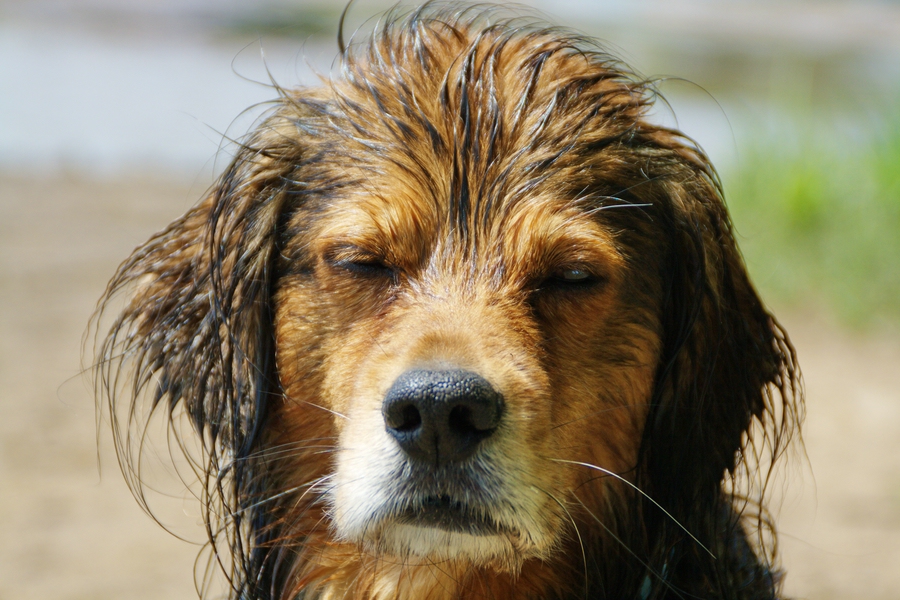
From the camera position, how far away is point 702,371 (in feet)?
9.95

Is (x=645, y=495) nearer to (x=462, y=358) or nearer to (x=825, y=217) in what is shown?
(x=462, y=358)

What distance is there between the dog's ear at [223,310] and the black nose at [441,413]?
0.69 meters

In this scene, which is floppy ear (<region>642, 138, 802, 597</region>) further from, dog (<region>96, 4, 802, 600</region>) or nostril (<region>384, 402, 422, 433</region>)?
nostril (<region>384, 402, 422, 433</region>)

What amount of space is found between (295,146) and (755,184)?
7203 millimetres

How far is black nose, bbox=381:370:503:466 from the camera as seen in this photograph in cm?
242

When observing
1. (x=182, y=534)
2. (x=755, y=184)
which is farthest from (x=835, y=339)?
(x=182, y=534)

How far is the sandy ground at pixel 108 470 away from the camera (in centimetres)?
504

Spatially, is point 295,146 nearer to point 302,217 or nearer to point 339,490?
point 302,217

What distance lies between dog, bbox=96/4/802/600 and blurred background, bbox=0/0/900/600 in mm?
456

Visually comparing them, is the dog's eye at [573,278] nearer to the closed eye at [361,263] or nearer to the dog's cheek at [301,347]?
the closed eye at [361,263]

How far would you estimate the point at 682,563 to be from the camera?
318 cm

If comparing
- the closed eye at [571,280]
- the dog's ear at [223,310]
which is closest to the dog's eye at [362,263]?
the dog's ear at [223,310]

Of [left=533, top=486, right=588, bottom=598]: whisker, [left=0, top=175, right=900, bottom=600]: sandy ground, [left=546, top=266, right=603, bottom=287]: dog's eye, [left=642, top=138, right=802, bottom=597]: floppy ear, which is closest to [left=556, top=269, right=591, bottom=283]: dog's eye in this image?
[left=546, top=266, right=603, bottom=287]: dog's eye

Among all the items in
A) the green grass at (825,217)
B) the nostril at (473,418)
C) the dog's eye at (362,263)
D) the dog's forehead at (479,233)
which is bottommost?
the nostril at (473,418)
